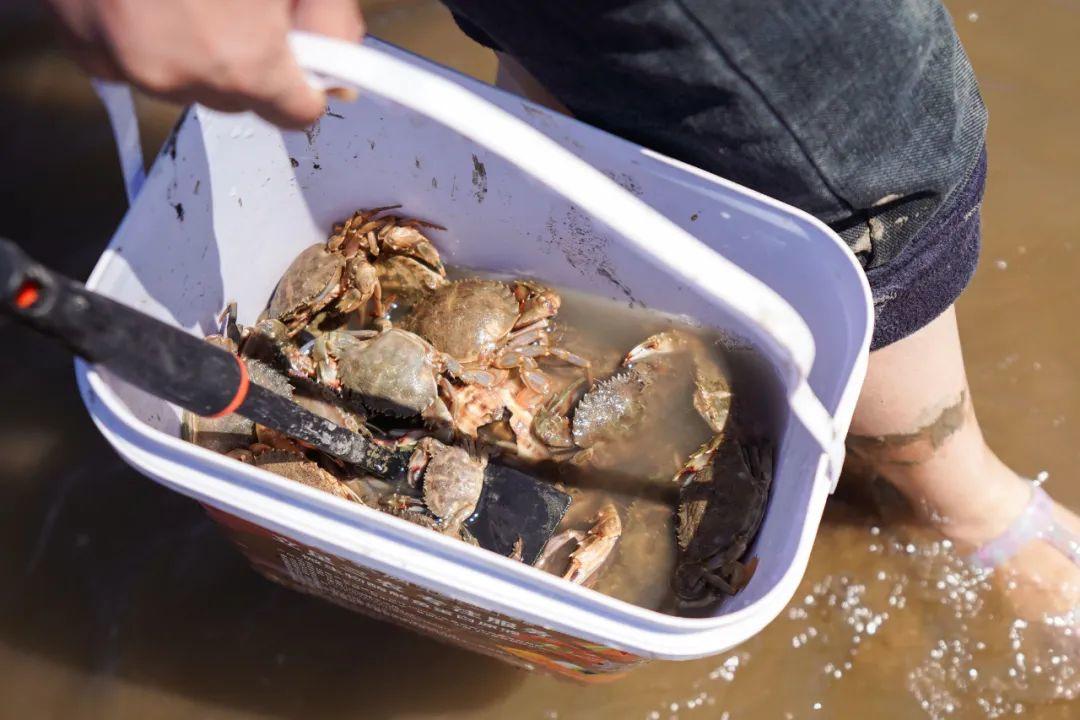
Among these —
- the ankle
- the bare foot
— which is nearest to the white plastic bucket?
the ankle

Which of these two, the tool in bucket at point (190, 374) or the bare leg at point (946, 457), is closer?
the tool in bucket at point (190, 374)

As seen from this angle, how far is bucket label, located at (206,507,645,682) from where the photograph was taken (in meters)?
1.23

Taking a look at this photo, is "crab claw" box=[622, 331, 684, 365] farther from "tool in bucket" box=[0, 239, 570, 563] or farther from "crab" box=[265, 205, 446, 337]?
"crab" box=[265, 205, 446, 337]

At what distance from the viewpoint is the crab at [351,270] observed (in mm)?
1773

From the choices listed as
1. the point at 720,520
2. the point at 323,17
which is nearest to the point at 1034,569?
the point at 720,520

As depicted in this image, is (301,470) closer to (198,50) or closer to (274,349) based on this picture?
(274,349)

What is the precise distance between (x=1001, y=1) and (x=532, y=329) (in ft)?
5.54

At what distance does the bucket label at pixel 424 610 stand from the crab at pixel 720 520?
0.66 feet

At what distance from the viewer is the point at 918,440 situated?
1702 millimetres

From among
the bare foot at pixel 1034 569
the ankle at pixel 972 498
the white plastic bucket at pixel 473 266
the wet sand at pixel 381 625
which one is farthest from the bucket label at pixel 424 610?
the bare foot at pixel 1034 569

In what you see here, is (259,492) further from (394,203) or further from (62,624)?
(62,624)

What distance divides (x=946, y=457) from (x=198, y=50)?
1492 millimetres

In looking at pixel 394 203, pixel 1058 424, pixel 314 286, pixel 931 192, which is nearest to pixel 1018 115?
pixel 1058 424

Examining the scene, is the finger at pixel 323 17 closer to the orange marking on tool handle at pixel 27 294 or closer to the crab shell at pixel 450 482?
the orange marking on tool handle at pixel 27 294
